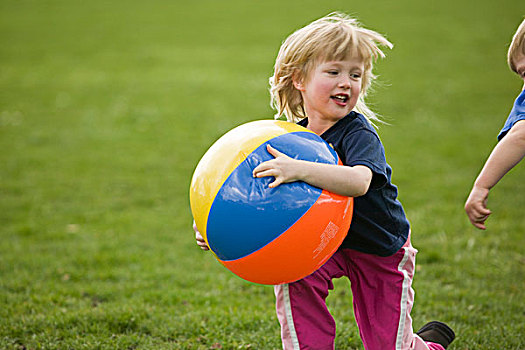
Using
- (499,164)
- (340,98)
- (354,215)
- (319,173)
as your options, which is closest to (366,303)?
(354,215)

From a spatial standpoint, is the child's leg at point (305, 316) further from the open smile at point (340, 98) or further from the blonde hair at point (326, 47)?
the blonde hair at point (326, 47)

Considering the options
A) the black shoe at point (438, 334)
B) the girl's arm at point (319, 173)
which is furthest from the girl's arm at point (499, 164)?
the black shoe at point (438, 334)

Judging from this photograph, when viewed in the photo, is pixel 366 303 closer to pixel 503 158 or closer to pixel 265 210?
pixel 265 210

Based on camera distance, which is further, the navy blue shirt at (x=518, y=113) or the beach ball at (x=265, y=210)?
the navy blue shirt at (x=518, y=113)

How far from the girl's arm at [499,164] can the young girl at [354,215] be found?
436mm

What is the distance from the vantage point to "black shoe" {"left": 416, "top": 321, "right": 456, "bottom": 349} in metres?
4.07

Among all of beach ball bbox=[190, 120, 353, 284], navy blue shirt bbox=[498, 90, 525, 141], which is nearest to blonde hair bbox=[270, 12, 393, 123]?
beach ball bbox=[190, 120, 353, 284]

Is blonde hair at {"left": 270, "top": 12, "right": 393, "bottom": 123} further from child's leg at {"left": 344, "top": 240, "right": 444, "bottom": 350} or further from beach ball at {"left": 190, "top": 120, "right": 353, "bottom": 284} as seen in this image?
child's leg at {"left": 344, "top": 240, "right": 444, "bottom": 350}

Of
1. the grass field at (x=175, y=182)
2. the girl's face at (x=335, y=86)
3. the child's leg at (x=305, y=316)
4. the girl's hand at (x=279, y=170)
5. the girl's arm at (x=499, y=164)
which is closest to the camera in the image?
the girl's hand at (x=279, y=170)

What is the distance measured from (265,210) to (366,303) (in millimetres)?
1080

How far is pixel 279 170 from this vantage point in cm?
298

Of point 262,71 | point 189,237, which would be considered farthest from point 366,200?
point 262,71

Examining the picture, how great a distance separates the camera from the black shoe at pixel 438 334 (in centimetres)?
407

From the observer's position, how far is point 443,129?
12.6m
